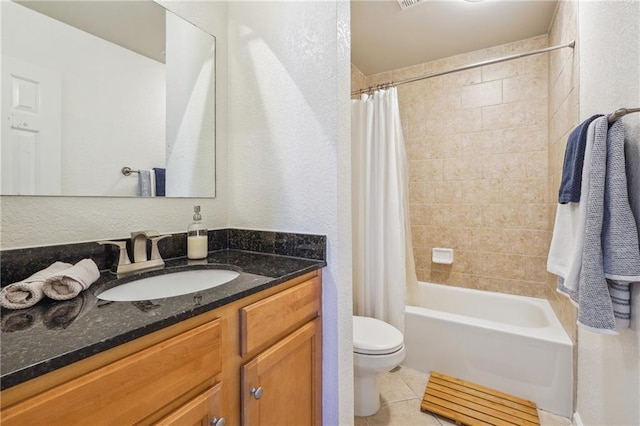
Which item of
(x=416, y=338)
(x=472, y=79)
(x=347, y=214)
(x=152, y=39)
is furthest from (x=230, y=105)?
(x=472, y=79)

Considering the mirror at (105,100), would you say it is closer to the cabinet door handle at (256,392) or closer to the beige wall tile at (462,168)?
the cabinet door handle at (256,392)

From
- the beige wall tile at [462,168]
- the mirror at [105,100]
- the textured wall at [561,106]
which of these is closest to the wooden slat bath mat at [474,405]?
the textured wall at [561,106]

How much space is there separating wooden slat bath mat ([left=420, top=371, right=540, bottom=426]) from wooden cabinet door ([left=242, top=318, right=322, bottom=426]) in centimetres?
86

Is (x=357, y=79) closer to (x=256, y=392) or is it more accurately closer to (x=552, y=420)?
(x=256, y=392)

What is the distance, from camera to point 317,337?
3.61ft

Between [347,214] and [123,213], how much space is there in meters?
0.85

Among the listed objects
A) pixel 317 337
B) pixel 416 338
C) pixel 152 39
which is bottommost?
pixel 416 338

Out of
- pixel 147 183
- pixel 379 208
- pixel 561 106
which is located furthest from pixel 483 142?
pixel 147 183

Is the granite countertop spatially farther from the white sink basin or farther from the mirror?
the mirror

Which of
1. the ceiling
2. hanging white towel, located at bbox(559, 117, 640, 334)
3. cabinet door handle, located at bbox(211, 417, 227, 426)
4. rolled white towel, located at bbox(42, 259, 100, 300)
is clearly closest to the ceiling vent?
the ceiling

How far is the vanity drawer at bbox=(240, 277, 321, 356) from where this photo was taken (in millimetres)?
798

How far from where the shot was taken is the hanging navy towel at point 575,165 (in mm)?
1095

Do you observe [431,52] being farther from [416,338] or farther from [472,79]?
[416,338]

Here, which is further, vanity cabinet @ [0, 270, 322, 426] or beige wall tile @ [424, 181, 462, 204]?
beige wall tile @ [424, 181, 462, 204]
